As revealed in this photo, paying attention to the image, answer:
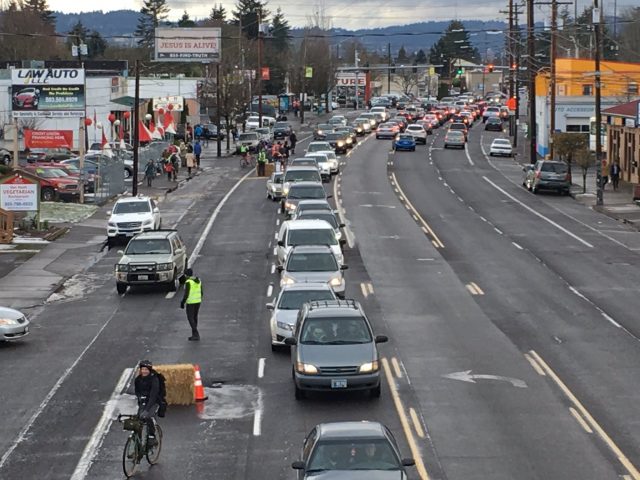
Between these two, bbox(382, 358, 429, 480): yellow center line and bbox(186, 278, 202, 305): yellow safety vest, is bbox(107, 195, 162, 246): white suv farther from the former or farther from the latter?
bbox(382, 358, 429, 480): yellow center line

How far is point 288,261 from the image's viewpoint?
32344mm

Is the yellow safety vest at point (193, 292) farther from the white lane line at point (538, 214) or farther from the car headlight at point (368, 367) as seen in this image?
the white lane line at point (538, 214)

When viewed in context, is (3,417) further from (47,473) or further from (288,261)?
(288,261)

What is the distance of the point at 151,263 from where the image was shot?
34906 mm

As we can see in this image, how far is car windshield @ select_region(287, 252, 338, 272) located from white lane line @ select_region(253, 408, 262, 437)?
10.7 metres

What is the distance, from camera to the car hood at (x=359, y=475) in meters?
14.7

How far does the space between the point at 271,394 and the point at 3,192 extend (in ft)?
92.0

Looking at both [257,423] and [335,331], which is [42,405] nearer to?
[257,423]

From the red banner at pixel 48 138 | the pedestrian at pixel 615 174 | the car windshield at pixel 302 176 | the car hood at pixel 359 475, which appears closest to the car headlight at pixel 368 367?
the car hood at pixel 359 475

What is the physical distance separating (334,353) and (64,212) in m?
35.1

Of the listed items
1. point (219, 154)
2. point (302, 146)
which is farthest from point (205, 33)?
point (219, 154)

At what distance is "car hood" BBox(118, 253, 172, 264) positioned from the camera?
35062 millimetres

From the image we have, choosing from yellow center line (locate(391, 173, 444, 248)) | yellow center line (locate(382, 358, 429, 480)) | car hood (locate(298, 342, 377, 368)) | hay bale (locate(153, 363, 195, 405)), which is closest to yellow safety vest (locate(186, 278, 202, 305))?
yellow center line (locate(382, 358, 429, 480))

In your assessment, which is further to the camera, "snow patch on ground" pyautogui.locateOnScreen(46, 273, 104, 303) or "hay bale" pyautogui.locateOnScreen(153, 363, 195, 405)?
"snow patch on ground" pyautogui.locateOnScreen(46, 273, 104, 303)
